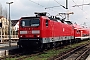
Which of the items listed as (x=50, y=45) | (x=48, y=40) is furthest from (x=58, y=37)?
(x=48, y=40)

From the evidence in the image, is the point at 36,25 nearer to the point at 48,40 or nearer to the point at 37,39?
the point at 37,39

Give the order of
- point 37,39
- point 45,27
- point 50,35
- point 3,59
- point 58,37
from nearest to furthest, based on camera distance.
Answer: point 3,59, point 37,39, point 45,27, point 50,35, point 58,37

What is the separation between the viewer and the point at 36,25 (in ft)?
64.3

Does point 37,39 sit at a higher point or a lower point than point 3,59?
higher

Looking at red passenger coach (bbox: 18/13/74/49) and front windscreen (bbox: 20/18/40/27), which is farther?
front windscreen (bbox: 20/18/40/27)

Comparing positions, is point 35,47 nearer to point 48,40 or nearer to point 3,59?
point 48,40

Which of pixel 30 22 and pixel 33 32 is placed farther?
pixel 30 22

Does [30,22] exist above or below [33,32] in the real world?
above

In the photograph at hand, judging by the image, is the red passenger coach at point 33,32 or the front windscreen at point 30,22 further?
the front windscreen at point 30,22

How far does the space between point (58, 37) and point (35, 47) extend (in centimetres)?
687

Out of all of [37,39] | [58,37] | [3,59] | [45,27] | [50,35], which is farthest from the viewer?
[58,37]

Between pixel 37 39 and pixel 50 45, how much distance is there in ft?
14.7

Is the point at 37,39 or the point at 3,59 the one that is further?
the point at 37,39

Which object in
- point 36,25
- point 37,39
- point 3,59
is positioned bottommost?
point 3,59
